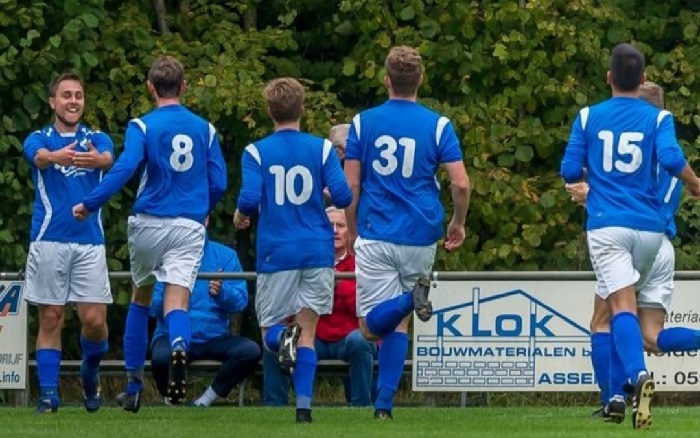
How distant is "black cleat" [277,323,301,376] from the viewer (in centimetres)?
1180

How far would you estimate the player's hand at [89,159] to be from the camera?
41.8 ft

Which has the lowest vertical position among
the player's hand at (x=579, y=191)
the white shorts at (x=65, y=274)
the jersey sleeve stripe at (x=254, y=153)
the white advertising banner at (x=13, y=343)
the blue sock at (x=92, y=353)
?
the white advertising banner at (x=13, y=343)

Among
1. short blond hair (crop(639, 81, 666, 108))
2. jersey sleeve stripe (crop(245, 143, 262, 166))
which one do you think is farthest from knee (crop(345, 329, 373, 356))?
short blond hair (crop(639, 81, 666, 108))

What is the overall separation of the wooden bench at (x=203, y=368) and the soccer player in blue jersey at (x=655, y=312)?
139 inches

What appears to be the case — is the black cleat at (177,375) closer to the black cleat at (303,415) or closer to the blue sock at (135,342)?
the black cleat at (303,415)

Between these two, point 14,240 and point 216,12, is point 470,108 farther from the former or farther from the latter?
point 14,240

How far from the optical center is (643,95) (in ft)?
39.3

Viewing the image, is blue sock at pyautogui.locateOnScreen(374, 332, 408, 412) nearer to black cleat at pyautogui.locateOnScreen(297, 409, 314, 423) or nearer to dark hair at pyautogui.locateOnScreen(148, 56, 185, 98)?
black cleat at pyautogui.locateOnScreen(297, 409, 314, 423)

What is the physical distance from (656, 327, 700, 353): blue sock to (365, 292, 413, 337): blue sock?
144 centimetres

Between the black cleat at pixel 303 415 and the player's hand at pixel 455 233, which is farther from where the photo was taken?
the player's hand at pixel 455 233

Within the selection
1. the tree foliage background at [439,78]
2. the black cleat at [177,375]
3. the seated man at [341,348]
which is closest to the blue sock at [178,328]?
the black cleat at [177,375]

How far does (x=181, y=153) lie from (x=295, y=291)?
1.10 metres

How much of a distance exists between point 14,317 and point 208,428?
4944mm

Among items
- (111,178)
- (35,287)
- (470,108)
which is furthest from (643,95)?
(470,108)
